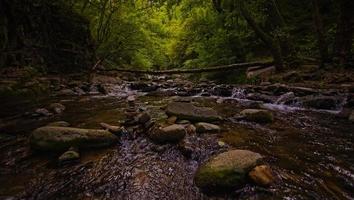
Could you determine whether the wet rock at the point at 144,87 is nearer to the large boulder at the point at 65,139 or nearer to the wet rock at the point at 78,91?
the wet rock at the point at 78,91

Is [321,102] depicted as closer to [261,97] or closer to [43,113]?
[261,97]

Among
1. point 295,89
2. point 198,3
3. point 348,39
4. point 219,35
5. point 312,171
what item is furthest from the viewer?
point 219,35

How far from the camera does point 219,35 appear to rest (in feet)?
51.3

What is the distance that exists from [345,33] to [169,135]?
8438mm

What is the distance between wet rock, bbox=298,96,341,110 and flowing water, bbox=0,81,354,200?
135cm

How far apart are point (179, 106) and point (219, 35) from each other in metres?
10.6

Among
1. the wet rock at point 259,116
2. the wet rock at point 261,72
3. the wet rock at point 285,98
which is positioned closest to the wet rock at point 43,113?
the wet rock at point 259,116

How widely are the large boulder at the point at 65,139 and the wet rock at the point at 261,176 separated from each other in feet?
7.41

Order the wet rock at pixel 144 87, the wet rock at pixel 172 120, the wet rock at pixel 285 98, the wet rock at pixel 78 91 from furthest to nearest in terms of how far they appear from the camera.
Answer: the wet rock at pixel 144 87
the wet rock at pixel 78 91
the wet rock at pixel 285 98
the wet rock at pixel 172 120

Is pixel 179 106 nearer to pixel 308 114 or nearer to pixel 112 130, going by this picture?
pixel 112 130

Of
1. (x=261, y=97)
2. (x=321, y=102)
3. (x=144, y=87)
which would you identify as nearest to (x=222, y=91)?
(x=261, y=97)

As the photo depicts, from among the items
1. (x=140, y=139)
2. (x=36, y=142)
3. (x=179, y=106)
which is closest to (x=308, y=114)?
(x=179, y=106)

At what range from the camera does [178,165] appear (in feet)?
12.0

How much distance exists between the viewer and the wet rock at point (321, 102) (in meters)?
6.89
